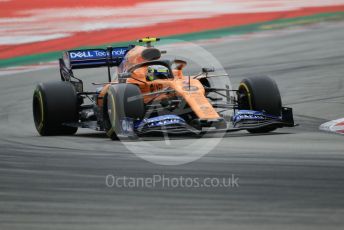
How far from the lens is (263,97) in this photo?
14094 mm

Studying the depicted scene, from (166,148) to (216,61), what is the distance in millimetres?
11617

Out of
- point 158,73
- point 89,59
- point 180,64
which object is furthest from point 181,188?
point 89,59

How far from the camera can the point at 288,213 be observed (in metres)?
7.83

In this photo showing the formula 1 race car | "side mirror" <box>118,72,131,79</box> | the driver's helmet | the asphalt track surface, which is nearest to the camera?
the asphalt track surface

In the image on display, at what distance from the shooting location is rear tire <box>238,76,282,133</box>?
14.1 meters

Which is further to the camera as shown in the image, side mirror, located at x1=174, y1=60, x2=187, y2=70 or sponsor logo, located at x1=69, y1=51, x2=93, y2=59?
sponsor logo, located at x1=69, y1=51, x2=93, y2=59

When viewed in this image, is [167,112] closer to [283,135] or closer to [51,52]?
[283,135]

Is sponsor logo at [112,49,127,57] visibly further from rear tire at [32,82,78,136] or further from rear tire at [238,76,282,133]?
rear tire at [238,76,282,133]

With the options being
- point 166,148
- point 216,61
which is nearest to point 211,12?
point 216,61

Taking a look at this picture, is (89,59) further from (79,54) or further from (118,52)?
(118,52)

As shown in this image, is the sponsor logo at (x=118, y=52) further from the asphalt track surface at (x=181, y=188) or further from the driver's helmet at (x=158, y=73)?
the driver's helmet at (x=158, y=73)

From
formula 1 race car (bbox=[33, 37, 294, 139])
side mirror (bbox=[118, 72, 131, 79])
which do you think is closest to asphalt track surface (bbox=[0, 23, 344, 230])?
formula 1 race car (bbox=[33, 37, 294, 139])

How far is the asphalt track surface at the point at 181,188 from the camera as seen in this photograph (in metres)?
7.72

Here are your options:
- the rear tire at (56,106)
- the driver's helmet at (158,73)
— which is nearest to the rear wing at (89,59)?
the rear tire at (56,106)
